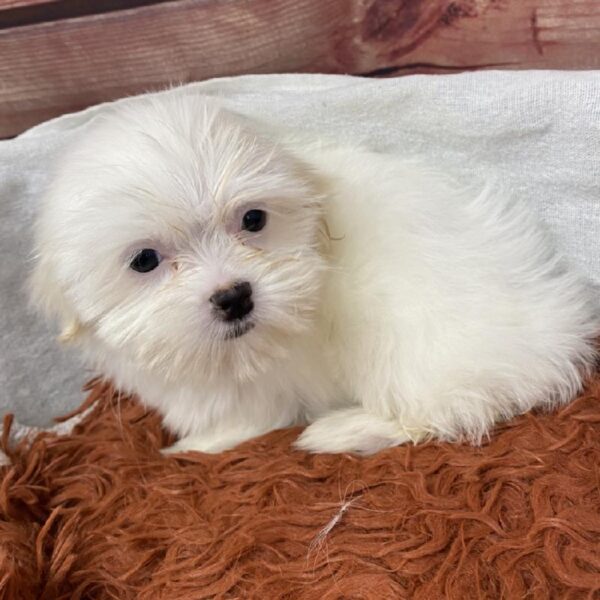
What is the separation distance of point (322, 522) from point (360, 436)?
0.22 meters

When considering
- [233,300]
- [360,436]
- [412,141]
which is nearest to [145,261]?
[233,300]

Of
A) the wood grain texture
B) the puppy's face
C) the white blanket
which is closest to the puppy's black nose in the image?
the puppy's face

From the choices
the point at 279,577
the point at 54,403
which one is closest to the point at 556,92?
the point at 279,577

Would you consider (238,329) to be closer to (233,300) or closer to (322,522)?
(233,300)

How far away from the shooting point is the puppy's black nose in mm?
1218

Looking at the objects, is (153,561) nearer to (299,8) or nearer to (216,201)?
(216,201)

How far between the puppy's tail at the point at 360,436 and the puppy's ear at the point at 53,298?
1.73 ft

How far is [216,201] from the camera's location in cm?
122

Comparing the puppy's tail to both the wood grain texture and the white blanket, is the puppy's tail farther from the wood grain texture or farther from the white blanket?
the wood grain texture

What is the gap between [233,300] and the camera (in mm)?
1220

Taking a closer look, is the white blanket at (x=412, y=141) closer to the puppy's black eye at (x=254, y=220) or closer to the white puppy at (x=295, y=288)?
the white puppy at (x=295, y=288)

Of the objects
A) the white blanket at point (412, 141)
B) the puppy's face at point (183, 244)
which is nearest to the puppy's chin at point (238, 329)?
the puppy's face at point (183, 244)

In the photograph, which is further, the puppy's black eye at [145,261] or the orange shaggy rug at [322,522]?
the puppy's black eye at [145,261]

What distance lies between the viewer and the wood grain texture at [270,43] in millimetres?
1636
